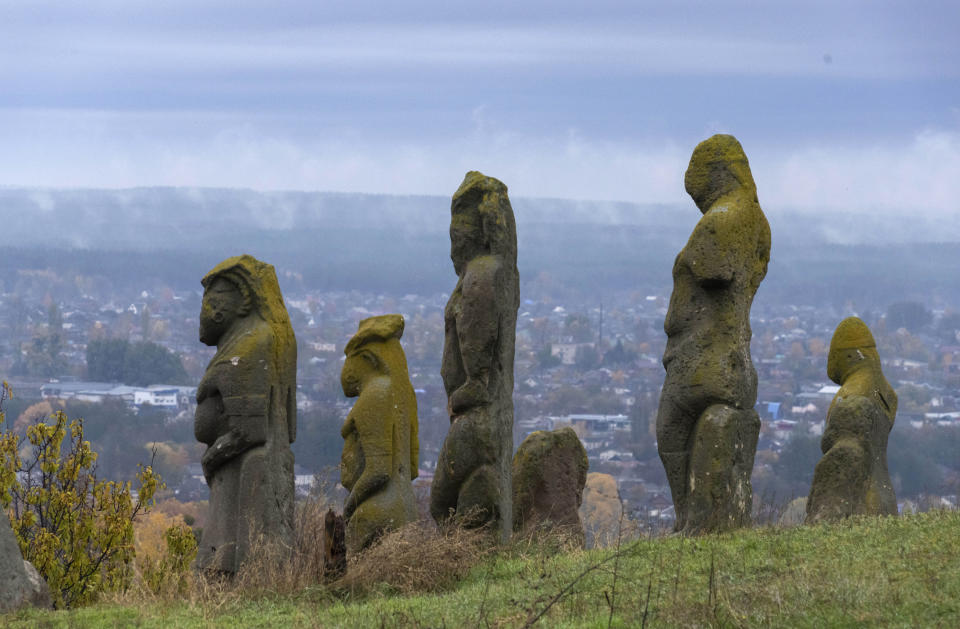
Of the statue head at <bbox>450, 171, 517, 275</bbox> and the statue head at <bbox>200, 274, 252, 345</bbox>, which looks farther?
the statue head at <bbox>450, 171, 517, 275</bbox>

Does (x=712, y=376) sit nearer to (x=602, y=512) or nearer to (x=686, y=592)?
(x=686, y=592)

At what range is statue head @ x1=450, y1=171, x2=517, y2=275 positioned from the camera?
1415 centimetres

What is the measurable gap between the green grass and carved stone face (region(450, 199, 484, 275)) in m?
3.18

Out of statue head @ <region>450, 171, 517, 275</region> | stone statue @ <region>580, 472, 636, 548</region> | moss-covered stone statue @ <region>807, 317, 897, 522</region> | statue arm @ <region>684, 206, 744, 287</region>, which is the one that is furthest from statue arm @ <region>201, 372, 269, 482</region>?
moss-covered stone statue @ <region>807, 317, 897, 522</region>

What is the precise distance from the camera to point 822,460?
1486cm

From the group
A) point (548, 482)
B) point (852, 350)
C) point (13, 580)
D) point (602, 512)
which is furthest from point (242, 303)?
point (602, 512)

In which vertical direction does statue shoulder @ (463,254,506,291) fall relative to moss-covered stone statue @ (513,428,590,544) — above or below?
above

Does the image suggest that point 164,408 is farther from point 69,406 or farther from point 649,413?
point 649,413

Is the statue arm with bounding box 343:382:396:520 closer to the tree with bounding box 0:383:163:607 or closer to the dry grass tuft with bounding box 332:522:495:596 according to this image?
the dry grass tuft with bounding box 332:522:495:596

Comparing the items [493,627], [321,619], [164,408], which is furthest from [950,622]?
[164,408]

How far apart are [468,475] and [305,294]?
171ft

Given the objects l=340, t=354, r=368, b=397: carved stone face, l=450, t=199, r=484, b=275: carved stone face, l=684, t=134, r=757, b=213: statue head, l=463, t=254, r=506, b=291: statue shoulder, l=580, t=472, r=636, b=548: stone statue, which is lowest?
l=580, t=472, r=636, b=548: stone statue

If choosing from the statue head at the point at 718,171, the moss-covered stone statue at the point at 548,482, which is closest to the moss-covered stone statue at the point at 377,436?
the moss-covered stone statue at the point at 548,482

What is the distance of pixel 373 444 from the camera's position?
13.7 metres
